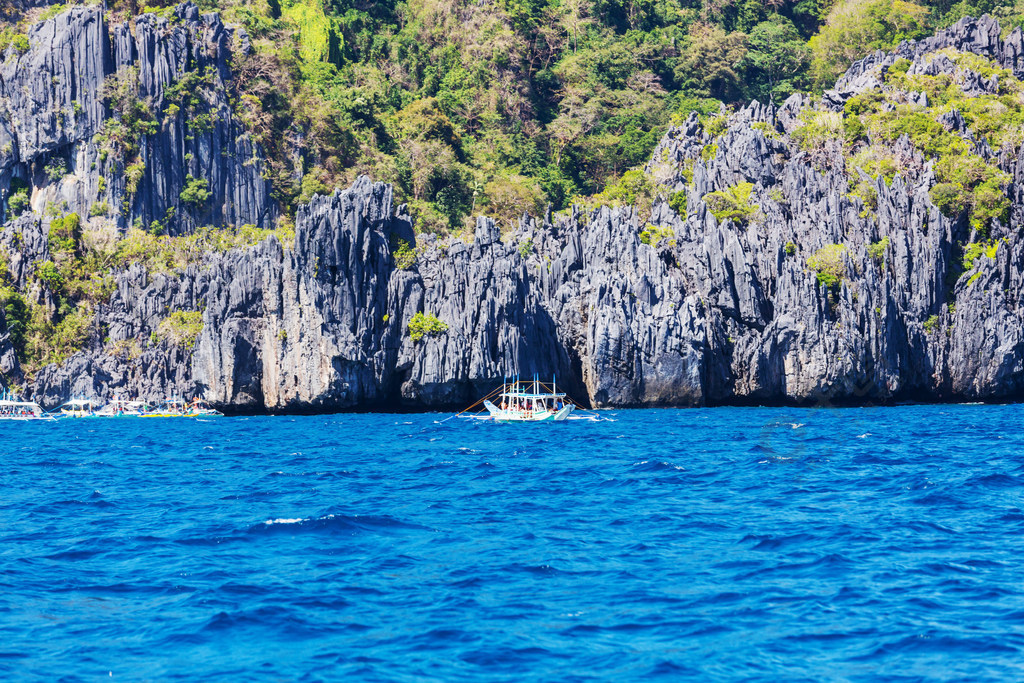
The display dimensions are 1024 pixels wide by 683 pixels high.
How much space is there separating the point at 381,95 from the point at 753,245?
5427 cm

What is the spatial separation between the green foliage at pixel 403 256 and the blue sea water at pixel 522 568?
130ft

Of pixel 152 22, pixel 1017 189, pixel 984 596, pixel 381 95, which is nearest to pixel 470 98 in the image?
pixel 381 95

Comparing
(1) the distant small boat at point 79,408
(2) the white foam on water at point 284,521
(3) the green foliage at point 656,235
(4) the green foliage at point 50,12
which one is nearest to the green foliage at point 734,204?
(3) the green foliage at point 656,235

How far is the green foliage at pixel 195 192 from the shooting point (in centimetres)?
10319

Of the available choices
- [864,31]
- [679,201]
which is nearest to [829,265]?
[679,201]

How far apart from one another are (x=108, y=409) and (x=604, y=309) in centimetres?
3900

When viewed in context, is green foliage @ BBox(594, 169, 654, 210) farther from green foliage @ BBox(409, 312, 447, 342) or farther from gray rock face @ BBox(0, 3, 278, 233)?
gray rock face @ BBox(0, 3, 278, 233)

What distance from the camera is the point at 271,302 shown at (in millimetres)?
80625

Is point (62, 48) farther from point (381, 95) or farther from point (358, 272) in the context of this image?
point (358, 272)

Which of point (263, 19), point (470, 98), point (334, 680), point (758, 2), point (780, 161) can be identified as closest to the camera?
point (334, 680)

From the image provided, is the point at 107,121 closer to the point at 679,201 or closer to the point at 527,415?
the point at 679,201

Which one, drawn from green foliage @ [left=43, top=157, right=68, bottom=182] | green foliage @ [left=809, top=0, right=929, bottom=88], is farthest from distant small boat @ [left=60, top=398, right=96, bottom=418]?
green foliage @ [left=809, top=0, right=929, bottom=88]

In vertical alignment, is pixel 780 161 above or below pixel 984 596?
above

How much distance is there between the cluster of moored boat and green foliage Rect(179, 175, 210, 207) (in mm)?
23569
